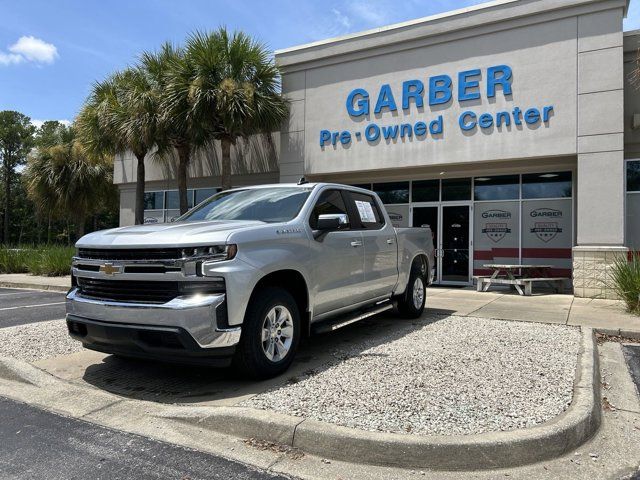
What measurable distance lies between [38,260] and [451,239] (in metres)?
14.6

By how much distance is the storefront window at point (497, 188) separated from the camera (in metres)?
13.7

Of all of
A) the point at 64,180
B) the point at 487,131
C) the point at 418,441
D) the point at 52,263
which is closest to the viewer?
the point at 418,441

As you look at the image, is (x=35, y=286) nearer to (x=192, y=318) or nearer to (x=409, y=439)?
(x=192, y=318)

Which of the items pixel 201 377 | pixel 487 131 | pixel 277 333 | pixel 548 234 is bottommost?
pixel 201 377

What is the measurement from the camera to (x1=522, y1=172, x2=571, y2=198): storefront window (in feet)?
43.0

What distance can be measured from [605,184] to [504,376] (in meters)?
7.96

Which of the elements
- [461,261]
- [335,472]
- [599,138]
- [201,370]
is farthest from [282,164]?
[335,472]

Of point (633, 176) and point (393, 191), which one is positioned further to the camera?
point (393, 191)

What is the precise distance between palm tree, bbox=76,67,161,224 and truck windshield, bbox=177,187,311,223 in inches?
366

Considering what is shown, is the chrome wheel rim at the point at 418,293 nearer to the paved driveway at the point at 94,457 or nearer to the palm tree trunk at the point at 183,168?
the paved driveway at the point at 94,457

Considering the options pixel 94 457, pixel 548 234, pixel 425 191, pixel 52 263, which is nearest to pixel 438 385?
pixel 94 457

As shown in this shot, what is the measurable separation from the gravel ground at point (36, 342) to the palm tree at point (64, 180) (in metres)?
17.9

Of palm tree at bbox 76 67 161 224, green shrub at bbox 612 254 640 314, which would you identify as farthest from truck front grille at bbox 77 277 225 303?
palm tree at bbox 76 67 161 224

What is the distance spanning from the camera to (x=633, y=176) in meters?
11.7
